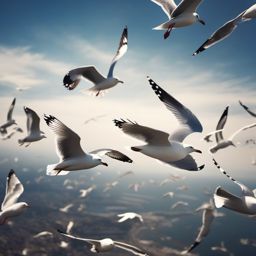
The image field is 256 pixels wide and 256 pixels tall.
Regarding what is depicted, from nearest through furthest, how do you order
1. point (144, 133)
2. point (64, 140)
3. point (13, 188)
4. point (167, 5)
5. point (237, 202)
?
point (144, 133) → point (237, 202) → point (64, 140) → point (167, 5) → point (13, 188)

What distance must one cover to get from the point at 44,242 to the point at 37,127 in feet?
383

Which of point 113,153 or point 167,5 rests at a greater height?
point 167,5

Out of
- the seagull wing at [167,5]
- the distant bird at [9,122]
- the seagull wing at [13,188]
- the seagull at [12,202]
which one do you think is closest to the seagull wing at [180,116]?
the seagull wing at [167,5]

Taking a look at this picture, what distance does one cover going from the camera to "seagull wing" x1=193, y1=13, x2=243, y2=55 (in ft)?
25.1

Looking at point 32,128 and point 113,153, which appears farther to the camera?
point 32,128

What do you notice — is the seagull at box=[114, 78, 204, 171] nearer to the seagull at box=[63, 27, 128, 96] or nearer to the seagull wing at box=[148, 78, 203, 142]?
the seagull wing at box=[148, 78, 203, 142]

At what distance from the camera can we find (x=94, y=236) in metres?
139

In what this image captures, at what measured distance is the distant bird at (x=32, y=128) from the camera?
14656mm

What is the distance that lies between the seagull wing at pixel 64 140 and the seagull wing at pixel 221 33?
Answer: 3.62 m

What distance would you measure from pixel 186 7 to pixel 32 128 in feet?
30.7

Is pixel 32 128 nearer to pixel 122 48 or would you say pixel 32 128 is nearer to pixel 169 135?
pixel 122 48

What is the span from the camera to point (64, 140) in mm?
8227

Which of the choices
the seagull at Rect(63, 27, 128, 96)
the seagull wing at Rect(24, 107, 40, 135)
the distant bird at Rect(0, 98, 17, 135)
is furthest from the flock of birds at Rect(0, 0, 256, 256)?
the distant bird at Rect(0, 98, 17, 135)

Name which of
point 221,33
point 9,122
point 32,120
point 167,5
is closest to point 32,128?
point 32,120
